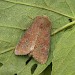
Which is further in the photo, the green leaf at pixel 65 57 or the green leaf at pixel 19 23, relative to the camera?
the green leaf at pixel 19 23

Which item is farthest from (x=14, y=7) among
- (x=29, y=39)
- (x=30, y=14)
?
(x=29, y=39)

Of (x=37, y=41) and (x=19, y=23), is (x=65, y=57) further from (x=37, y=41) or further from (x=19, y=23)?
(x=19, y=23)

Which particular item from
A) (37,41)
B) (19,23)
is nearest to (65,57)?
(37,41)

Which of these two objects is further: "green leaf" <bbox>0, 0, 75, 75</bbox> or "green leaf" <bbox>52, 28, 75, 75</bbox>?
"green leaf" <bbox>0, 0, 75, 75</bbox>

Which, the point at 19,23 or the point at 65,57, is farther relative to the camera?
the point at 19,23
